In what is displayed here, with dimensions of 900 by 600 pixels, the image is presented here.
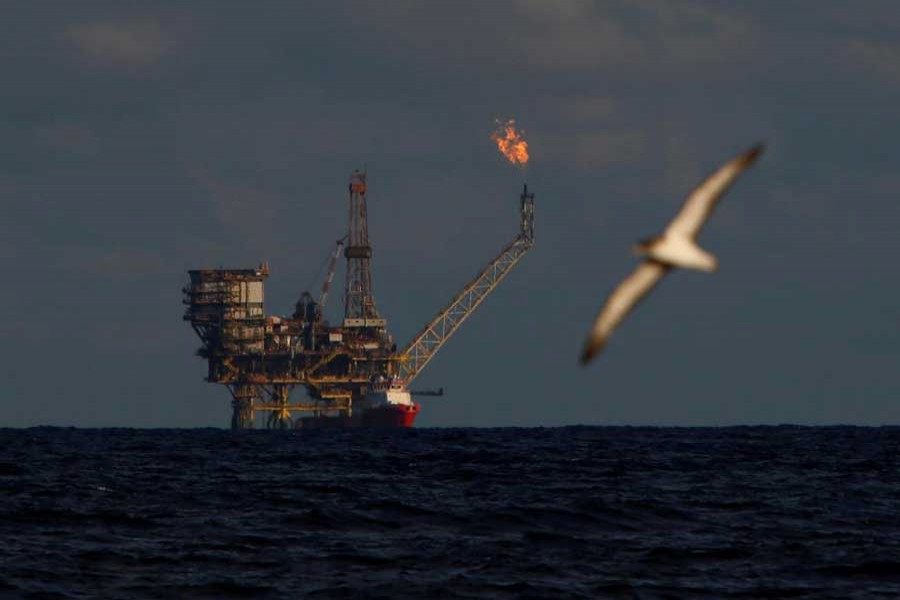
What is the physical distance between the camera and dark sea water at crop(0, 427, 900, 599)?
3291 centimetres

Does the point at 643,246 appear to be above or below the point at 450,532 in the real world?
above

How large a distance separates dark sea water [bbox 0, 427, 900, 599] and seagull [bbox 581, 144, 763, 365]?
57.1 ft

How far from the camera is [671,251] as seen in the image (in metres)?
15.1

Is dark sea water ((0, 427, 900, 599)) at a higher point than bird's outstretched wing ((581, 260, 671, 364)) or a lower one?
lower

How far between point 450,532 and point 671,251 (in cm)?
2694

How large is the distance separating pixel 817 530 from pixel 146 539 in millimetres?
17681

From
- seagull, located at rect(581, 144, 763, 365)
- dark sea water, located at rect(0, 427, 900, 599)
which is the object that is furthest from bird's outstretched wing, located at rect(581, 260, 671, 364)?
dark sea water, located at rect(0, 427, 900, 599)

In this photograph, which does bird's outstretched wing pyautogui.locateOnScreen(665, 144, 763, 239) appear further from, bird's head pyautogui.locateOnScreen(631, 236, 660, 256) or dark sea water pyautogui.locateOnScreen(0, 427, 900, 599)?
dark sea water pyautogui.locateOnScreen(0, 427, 900, 599)

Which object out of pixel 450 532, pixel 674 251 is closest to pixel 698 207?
pixel 674 251

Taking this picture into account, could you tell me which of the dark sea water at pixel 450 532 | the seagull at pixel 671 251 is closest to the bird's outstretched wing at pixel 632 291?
the seagull at pixel 671 251

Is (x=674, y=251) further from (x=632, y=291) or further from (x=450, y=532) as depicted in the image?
(x=450, y=532)

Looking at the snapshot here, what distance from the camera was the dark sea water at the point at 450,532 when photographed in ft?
108

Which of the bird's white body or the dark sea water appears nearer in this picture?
the bird's white body

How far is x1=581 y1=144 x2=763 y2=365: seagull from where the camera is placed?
48.0 ft
